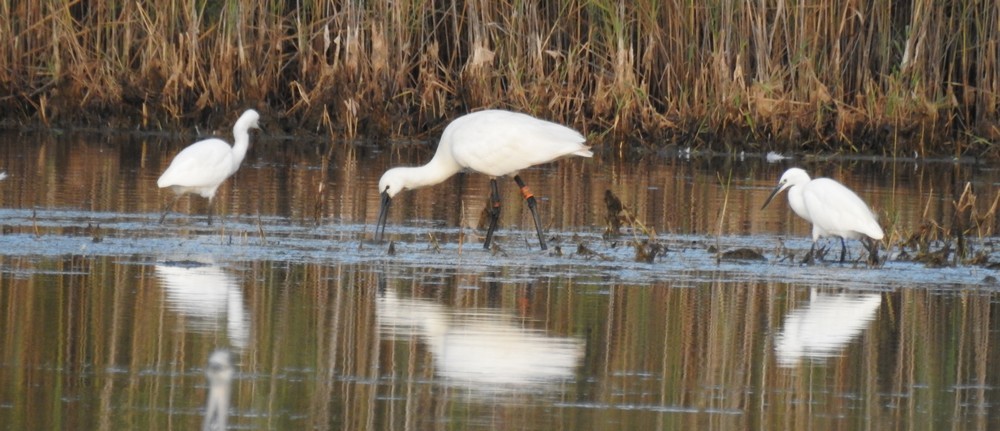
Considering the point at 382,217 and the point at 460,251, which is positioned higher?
the point at 382,217

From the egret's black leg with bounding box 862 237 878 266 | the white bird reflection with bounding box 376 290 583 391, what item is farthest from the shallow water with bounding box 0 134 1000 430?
the egret's black leg with bounding box 862 237 878 266

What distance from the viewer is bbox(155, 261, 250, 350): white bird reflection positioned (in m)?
6.50

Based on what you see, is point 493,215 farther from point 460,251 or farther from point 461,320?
point 461,320

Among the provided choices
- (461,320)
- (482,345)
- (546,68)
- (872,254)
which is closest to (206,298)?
(461,320)

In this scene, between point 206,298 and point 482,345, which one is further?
point 206,298

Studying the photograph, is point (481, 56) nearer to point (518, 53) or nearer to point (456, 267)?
point (518, 53)

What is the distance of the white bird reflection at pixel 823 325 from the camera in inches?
254

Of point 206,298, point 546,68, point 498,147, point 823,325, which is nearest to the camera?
point 823,325

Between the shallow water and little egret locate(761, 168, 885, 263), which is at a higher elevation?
little egret locate(761, 168, 885, 263)

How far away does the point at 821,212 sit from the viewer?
9875mm

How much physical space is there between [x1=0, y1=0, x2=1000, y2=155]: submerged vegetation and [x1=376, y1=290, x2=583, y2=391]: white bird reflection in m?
9.69

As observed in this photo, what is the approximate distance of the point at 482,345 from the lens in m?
6.32

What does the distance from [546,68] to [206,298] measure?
10.5 m

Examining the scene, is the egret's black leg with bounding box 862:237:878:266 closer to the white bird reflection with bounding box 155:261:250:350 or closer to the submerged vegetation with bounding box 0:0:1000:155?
the white bird reflection with bounding box 155:261:250:350
